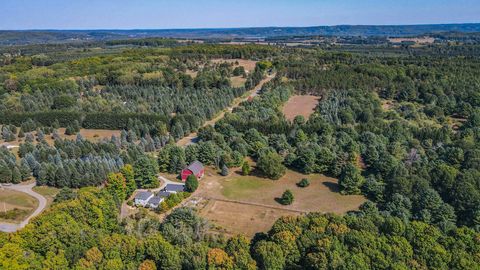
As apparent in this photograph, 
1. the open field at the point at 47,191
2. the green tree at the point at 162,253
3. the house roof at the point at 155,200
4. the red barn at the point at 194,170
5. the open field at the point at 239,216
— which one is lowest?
the open field at the point at 47,191

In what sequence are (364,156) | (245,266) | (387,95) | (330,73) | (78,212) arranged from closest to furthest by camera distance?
(245,266)
(78,212)
(364,156)
(387,95)
(330,73)

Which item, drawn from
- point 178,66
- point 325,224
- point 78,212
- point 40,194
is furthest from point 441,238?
point 178,66

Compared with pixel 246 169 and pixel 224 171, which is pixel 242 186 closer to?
pixel 246 169

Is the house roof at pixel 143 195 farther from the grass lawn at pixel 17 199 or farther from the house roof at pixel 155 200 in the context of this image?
the grass lawn at pixel 17 199

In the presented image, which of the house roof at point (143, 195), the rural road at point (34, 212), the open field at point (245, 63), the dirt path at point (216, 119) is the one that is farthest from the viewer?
the open field at point (245, 63)

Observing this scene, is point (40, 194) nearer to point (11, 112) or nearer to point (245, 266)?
point (245, 266)

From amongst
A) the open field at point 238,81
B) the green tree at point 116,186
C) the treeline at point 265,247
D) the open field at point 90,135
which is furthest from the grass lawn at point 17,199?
the open field at point 238,81

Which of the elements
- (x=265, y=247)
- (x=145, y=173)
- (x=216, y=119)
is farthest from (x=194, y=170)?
(x=216, y=119)
